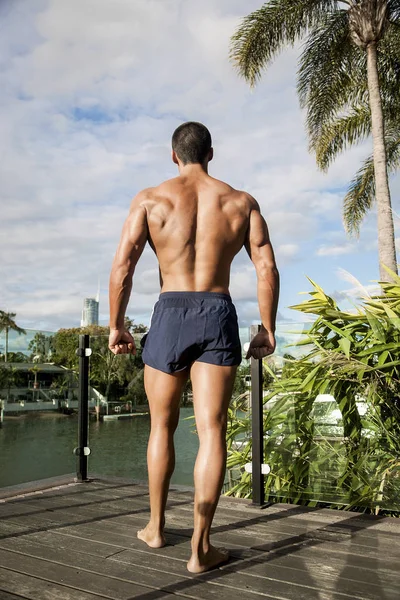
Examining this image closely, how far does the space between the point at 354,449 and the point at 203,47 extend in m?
7.11

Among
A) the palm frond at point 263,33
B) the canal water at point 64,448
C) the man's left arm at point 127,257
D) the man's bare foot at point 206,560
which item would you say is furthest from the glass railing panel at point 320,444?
the palm frond at point 263,33

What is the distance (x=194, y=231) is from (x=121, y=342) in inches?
19.8

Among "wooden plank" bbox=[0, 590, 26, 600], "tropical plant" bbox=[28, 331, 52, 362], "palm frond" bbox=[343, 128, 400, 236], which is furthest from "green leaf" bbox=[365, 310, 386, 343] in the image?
"palm frond" bbox=[343, 128, 400, 236]

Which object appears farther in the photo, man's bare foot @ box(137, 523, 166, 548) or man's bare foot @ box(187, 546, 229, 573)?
man's bare foot @ box(137, 523, 166, 548)

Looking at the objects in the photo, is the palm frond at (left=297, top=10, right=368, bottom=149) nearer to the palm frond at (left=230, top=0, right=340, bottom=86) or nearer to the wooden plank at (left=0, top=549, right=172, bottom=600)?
the palm frond at (left=230, top=0, right=340, bottom=86)

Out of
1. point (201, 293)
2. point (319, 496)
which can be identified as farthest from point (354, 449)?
point (201, 293)

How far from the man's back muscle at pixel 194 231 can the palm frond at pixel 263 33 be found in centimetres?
828

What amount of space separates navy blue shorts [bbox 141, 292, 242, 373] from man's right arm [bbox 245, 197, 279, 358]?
0.15 m

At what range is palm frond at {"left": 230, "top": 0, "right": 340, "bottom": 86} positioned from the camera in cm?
923

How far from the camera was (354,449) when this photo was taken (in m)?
2.75

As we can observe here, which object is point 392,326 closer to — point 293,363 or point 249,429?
point 293,363

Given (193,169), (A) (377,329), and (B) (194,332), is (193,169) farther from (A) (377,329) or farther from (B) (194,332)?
(A) (377,329)

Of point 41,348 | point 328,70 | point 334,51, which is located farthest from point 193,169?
point 334,51

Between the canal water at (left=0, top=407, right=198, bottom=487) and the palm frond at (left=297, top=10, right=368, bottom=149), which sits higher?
the palm frond at (left=297, top=10, right=368, bottom=149)
